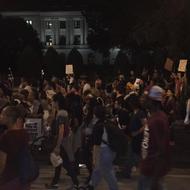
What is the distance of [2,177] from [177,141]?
11.7 metres

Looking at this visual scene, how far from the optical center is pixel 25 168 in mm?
6770

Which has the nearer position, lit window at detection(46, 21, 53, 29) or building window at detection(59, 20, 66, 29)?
lit window at detection(46, 21, 53, 29)

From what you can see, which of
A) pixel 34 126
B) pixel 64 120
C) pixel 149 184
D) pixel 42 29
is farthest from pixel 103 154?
pixel 42 29

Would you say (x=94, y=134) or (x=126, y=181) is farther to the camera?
(x=126, y=181)

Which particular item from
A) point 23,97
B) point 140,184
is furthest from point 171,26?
point 140,184

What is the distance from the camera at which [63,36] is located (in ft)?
459

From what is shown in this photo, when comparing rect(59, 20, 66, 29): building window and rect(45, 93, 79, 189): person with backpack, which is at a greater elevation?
rect(59, 20, 66, 29): building window

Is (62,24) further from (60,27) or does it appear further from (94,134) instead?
(94,134)

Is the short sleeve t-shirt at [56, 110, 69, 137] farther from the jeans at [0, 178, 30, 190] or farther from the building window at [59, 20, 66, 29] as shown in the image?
the building window at [59, 20, 66, 29]

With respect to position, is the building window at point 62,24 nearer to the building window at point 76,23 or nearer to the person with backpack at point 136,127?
the building window at point 76,23

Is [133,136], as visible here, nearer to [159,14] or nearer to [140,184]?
[140,184]

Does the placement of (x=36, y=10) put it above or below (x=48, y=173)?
above

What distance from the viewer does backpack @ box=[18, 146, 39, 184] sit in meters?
6.74

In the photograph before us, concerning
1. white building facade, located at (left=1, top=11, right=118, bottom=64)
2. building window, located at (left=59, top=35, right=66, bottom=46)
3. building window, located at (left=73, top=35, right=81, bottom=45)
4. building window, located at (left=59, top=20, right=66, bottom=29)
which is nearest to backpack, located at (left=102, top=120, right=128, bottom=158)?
A: white building facade, located at (left=1, top=11, right=118, bottom=64)
